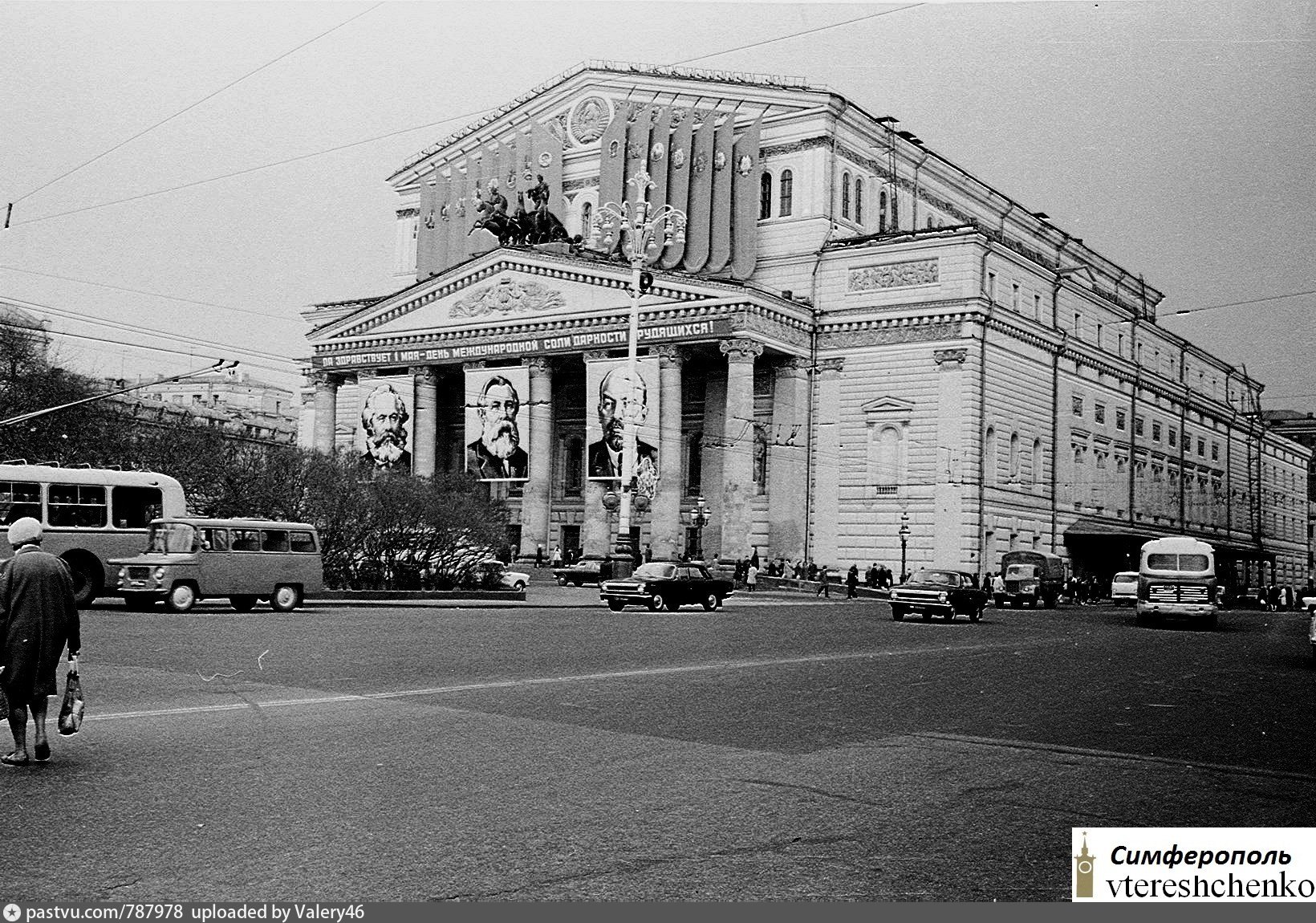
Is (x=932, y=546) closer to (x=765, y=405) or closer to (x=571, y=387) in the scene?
(x=765, y=405)

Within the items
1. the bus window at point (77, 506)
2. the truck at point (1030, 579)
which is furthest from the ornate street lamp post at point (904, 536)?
the bus window at point (77, 506)

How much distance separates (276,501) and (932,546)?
31266 millimetres

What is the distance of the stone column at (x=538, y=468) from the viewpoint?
64.6 meters

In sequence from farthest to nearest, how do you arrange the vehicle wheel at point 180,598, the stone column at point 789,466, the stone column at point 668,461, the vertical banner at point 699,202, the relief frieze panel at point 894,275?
the vertical banner at point 699,202 → the stone column at point 789,466 → the relief frieze panel at point 894,275 → the stone column at point 668,461 → the vehicle wheel at point 180,598

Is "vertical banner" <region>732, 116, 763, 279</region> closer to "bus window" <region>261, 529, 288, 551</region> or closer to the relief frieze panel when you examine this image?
the relief frieze panel

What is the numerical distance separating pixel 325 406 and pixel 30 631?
216 ft

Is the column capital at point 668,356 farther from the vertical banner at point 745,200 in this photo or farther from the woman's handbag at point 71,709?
the woman's handbag at point 71,709

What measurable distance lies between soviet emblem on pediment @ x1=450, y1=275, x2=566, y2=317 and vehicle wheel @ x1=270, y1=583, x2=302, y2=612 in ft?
114

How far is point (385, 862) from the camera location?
6.41 meters

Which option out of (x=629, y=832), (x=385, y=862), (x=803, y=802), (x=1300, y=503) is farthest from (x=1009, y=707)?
(x=1300, y=503)

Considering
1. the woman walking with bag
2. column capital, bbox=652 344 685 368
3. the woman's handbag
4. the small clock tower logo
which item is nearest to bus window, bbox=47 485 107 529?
the woman walking with bag

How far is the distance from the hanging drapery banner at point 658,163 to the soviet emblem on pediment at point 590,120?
2878mm

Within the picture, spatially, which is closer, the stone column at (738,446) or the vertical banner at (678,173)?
the stone column at (738,446)

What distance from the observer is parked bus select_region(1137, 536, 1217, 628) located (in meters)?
38.2
